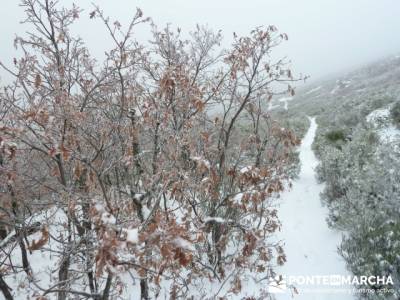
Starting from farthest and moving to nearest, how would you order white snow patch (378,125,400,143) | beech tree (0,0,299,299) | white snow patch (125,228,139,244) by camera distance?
white snow patch (378,125,400,143) < beech tree (0,0,299,299) < white snow patch (125,228,139,244)

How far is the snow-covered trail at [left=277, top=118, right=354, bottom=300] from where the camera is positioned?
5.24 metres

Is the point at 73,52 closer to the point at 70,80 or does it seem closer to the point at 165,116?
the point at 70,80

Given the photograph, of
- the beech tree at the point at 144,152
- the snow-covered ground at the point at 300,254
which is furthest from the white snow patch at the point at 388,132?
the beech tree at the point at 144,152

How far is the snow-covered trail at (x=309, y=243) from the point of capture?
5238 mm

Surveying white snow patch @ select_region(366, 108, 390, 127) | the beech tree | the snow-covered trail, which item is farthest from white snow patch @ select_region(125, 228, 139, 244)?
white snow patch @ select_region(366, 108, 390, 127)

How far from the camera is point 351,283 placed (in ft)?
16.7

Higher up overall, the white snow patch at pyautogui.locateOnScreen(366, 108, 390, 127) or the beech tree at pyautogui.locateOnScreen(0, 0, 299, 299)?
the beech tree at pyautogui.locateOnScreen(0, 0, 299, 299)

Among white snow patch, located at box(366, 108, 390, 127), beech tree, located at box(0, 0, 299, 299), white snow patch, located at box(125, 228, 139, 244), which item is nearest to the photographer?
white snow patch, located at box(125, 228, 139, 244)

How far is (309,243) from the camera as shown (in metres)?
6.85

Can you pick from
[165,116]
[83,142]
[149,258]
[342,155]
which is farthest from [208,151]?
[342,155]

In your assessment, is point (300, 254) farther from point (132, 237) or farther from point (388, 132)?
point (388, 132)

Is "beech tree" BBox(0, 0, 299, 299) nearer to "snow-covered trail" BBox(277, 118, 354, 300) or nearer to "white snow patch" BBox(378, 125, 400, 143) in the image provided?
"snow-covered trail" BBox(277, 118, 354, 300)

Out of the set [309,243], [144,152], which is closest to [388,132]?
[309,243]

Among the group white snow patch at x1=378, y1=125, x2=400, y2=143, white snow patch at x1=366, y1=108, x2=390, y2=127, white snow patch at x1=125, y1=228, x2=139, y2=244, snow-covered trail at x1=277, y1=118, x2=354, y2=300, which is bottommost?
snow-covered trail at x1=277, y1=118, x2=354, y2=300
